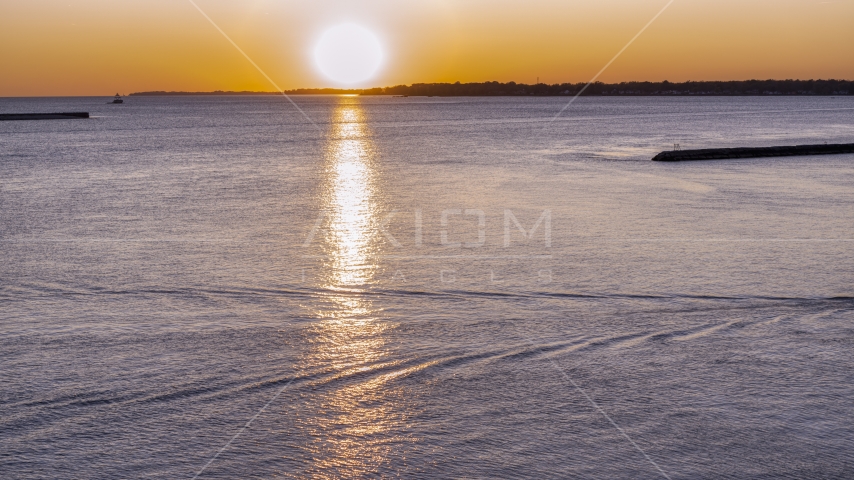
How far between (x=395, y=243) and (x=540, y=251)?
293 centimetres

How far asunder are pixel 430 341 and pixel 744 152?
117 ft

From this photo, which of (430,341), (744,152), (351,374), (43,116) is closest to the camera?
(351,374)

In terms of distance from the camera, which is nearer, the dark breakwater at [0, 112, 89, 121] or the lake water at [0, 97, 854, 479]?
the lake water at [0, 97, 854, 479]

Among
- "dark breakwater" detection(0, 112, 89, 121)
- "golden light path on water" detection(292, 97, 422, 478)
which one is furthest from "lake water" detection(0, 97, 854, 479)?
"dark breakwater" detection(0, 112, 89, 121)

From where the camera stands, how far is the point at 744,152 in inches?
1609

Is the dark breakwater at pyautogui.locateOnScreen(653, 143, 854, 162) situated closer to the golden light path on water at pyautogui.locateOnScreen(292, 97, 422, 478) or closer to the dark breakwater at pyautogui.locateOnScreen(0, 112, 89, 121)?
the golden light path on water at pyautogui.locateOnScreen(292, 97, 422, 478)

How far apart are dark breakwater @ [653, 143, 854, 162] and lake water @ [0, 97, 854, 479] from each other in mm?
17747

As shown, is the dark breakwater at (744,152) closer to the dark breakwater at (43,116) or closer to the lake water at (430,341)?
the lake water at (430,341)

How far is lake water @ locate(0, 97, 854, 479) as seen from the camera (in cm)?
661

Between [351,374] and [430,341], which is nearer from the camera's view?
[351,374]

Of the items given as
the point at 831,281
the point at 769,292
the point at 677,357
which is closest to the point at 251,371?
the point at 677,357

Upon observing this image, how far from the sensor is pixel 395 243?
52.2ft

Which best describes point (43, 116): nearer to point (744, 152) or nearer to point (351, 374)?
point (744, 152)

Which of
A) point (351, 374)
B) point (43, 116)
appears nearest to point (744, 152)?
point (351, 374)
